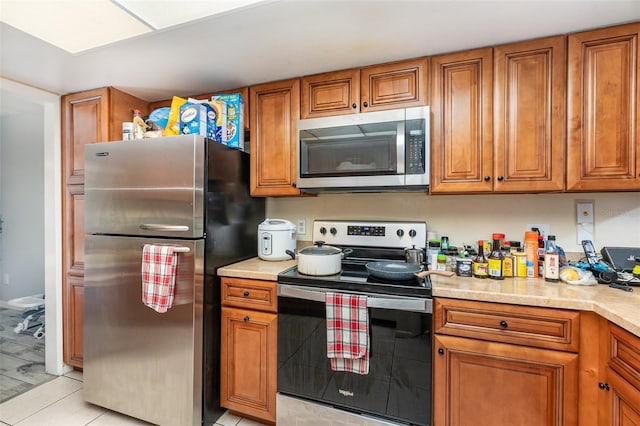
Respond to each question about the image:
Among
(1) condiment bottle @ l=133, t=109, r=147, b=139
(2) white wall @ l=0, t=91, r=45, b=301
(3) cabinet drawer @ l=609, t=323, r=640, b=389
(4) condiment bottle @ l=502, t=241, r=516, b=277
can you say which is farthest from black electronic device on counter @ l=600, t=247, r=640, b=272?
(2) white wall @ l=0, t=91, r=45, b=301

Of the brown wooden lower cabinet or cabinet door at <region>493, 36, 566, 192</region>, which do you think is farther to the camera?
the brown wooden lower cabinet

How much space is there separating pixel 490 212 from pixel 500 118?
1.84ft

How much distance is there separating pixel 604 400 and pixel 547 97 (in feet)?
4.33

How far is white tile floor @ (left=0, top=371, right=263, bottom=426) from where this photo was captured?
1690 millimetres

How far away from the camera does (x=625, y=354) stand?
1.01m

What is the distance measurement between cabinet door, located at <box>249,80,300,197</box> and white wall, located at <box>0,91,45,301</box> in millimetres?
3023

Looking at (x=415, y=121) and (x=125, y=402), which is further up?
(x=415, y=121)

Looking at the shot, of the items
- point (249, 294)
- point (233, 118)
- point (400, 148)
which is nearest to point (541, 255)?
point (400, 148)

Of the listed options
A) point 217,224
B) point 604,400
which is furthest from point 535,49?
point 217,224

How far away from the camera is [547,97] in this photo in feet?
4.73

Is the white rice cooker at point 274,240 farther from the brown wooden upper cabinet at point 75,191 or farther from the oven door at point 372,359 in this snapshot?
the brown wooden upper cabinet at point 75,191

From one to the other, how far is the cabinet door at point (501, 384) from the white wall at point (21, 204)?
14.2ft

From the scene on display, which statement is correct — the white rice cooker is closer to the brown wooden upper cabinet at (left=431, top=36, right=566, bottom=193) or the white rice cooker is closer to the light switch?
the brown wooden upper cabinet at (left=431, top=36, right=566, bottom=193)

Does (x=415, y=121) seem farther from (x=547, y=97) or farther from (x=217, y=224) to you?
(x=217, y=224)
